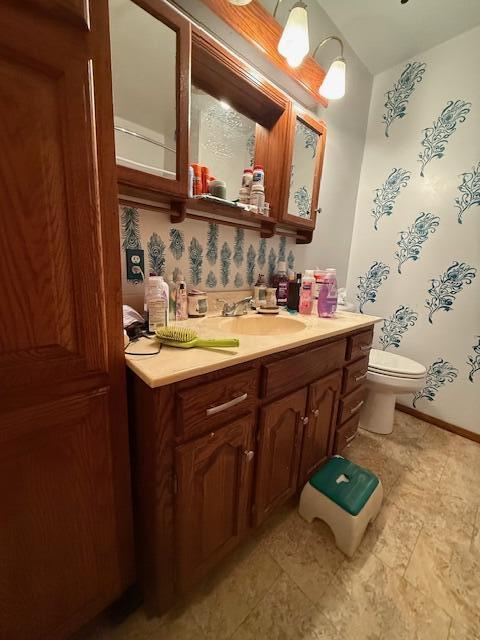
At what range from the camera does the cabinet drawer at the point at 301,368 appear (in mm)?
750

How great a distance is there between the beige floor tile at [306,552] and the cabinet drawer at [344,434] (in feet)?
1.05

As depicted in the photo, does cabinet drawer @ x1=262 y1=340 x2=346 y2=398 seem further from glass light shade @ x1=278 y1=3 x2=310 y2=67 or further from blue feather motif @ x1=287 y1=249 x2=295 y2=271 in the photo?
glass light shade @ x1=278 y1=3 x2=310 y2=67

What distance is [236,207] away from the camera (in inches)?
37.8

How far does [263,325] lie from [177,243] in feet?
1.69

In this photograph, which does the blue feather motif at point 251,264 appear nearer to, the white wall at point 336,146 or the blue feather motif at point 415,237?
the white wall at point 336,146

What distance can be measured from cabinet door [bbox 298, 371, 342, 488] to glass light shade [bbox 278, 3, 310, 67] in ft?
4.20

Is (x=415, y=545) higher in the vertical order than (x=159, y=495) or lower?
lower

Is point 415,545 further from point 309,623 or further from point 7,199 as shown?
point 7,199

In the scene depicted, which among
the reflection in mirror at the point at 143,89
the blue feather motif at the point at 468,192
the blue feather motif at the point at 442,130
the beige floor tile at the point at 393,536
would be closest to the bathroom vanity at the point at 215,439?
the beige floor tile at the point at 393,536

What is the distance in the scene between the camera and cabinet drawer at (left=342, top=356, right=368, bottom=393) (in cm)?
113

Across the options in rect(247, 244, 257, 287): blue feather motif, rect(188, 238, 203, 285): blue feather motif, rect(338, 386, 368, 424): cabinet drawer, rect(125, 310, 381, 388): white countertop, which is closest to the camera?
rect(125, 310, 381, 388): white countertop

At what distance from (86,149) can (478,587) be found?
1.66 metres

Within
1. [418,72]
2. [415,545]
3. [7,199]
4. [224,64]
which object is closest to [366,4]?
[418,72]

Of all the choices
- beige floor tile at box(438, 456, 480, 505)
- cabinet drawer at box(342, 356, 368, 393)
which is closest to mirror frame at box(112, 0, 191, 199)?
cabinet drawer at box(342, 356, 368, 393)
